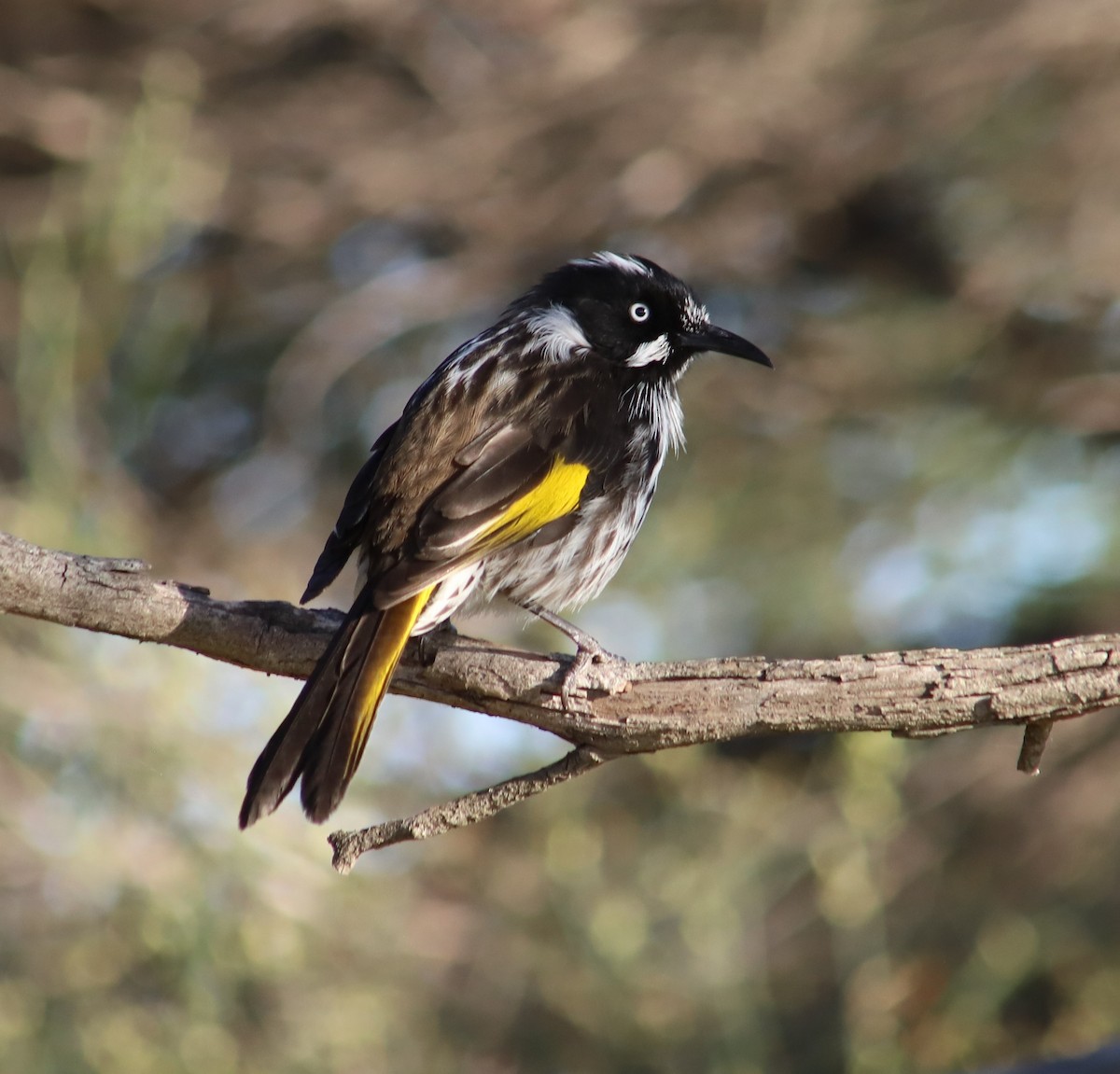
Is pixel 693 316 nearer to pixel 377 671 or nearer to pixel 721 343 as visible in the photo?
pixel 721 343

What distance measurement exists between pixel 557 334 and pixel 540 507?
880 millimetres

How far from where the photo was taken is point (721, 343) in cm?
495

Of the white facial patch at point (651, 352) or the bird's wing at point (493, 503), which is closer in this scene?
the bird's wing at point (493, 503)

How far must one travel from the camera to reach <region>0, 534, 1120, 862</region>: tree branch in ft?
11.2

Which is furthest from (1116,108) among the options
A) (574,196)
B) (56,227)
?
(56,227)

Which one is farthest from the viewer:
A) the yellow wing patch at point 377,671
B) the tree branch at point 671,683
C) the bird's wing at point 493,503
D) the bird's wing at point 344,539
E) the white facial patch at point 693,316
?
the white facial patch at point 693,316

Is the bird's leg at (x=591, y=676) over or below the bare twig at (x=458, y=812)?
over

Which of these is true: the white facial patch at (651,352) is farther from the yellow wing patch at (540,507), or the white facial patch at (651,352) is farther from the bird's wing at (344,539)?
the bird's wing at (344,539)

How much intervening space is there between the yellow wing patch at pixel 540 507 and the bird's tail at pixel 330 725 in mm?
451

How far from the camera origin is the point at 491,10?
8.20 metres

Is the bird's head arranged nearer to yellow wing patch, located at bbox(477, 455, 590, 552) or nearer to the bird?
the bird

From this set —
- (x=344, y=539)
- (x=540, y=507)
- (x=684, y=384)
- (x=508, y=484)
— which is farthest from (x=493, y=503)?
(x=684, y=384)

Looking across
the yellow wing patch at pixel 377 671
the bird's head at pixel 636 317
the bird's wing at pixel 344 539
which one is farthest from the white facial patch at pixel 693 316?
the yellow wing patch at pixel 377 671

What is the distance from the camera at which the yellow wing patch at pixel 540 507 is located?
394cm
